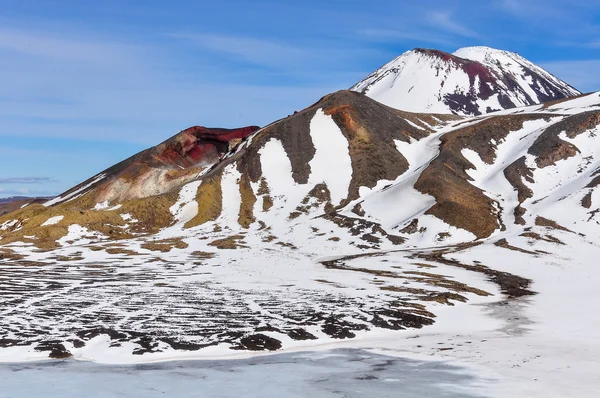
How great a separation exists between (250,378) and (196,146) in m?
153

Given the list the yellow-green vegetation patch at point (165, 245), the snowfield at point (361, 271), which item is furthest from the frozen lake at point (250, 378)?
the yellow-green vegetation patch at point (165, 245)

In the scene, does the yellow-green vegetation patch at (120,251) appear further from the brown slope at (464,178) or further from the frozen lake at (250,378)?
the frozen lake at (250,378)

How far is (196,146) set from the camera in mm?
176375

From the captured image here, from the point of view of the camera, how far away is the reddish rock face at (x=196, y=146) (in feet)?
552

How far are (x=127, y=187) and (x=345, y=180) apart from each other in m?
50.1

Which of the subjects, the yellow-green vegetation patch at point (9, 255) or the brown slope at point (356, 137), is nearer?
the yellow-green vegetation patch at point (9, 255)

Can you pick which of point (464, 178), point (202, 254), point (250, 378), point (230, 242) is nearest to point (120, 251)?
point (202, 254)

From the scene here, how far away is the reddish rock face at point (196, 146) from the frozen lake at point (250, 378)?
445 feet

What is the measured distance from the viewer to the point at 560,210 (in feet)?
341

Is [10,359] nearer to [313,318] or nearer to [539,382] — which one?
[313,318]

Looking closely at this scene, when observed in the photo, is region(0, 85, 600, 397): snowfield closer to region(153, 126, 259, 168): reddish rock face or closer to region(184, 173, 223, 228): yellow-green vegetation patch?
region(184, 173, 223, 228): yellow-green vegetation patch

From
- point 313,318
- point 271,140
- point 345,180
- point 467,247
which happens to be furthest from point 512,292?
point 271,140

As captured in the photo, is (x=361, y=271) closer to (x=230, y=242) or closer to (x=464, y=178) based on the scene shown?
(x=230, y=242)

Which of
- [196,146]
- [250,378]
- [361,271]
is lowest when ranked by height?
[250,378]
